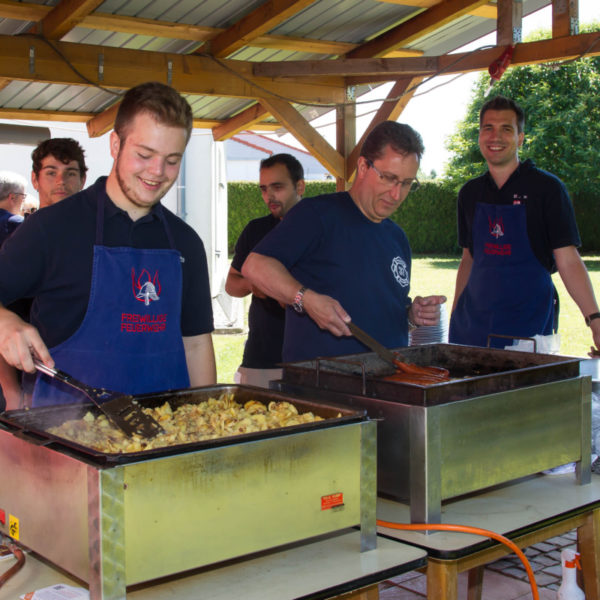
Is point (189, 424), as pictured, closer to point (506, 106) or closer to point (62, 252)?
point (62, 252)

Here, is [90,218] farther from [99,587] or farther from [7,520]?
[99,587]

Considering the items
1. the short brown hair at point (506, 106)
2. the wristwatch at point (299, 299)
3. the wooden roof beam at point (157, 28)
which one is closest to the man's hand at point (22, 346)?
the wristwatch at point (299, 299)

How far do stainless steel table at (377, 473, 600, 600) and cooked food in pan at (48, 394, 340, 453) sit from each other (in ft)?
1.19

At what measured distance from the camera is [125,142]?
199cm

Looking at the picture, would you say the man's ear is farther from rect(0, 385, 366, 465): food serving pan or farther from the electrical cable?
the electrical cable

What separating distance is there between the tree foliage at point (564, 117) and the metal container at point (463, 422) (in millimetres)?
24276

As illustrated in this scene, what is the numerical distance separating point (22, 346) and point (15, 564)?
0.43 meters

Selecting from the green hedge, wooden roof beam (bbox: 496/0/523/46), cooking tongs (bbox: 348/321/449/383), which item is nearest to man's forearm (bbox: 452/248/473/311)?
cooking tongs (bbox: 348/321/449/383)

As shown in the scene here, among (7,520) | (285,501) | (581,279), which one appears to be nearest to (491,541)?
(285,501)

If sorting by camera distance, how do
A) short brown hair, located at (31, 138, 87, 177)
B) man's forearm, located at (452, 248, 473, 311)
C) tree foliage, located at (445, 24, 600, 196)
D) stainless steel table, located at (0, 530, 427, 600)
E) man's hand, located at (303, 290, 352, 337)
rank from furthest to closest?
tree foliage, located at (445, 24, 600, 196), man's forearm, located at (452, 248, 473, 311), short brown hair, located at (31, 138, 87, 177), man's hand, located at (303, 290, 352, 337), stainless steel table, located at (0, 530, 427, 600)

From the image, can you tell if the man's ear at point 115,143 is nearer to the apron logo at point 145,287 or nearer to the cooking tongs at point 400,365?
the apron logo at point 145,287

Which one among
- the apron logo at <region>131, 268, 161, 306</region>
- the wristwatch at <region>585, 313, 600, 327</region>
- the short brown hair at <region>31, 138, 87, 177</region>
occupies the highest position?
the short brown hair at <region>31, 138, 87, 177</region>

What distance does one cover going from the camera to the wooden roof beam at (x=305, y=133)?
20.4ft

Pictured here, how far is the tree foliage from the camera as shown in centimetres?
2500
